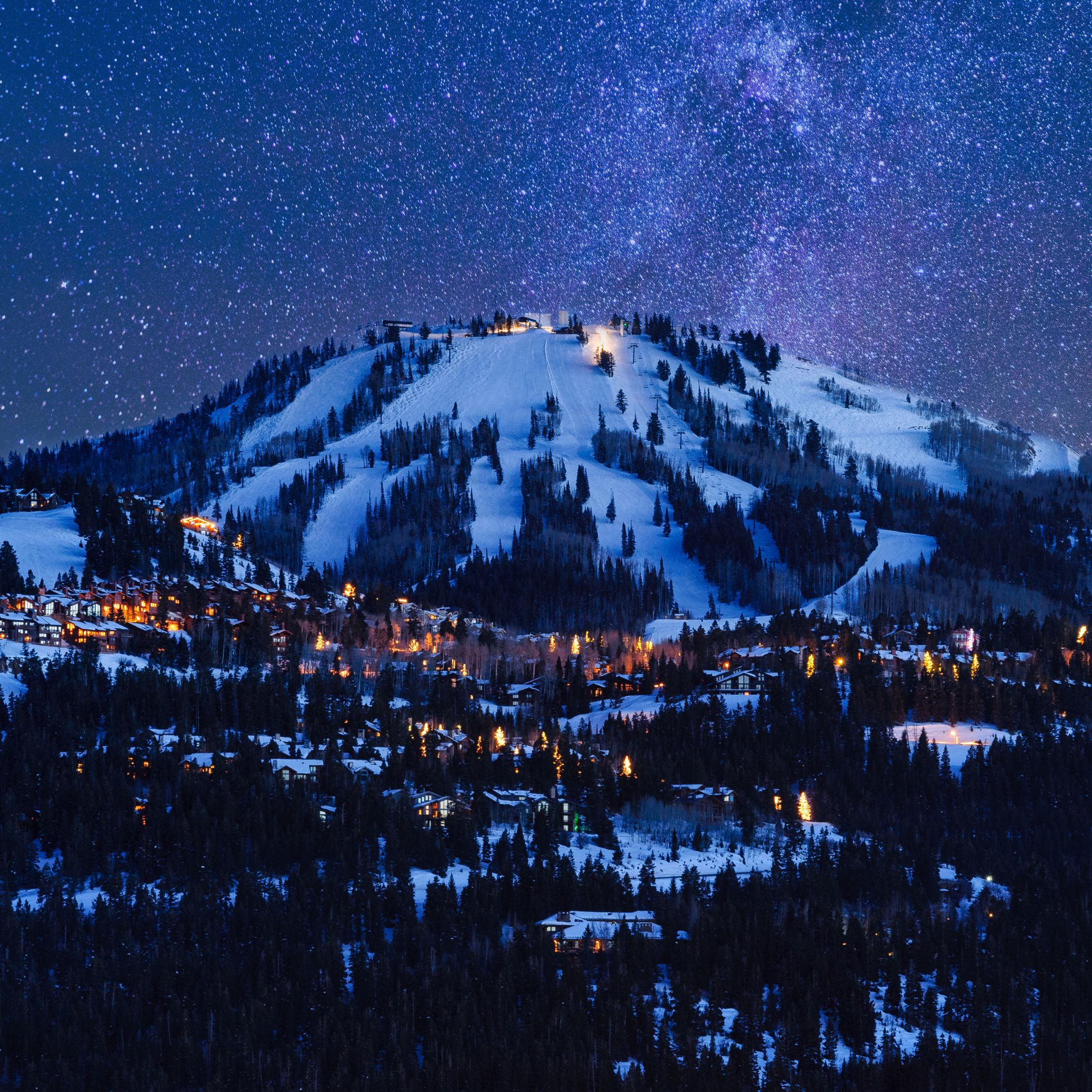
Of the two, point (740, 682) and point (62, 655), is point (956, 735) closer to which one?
point (740, 682)

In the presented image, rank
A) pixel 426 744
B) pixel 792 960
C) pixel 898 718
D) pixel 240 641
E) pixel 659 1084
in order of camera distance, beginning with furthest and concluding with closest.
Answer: pixel 240 641, pixel 898 718, pixel 426 744, pixel 792 960, pixel 659 1084

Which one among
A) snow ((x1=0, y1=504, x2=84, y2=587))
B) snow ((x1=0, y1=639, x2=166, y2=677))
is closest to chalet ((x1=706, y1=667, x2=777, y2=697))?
snow ((x1=0, y1=639, x2=166, y2=677))

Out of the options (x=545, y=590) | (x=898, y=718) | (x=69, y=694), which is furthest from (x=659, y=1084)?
(x=545, y=590)

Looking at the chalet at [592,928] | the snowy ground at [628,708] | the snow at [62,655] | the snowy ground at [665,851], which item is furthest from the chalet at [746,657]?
the chalet at [592,928]

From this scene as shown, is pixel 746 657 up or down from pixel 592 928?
up

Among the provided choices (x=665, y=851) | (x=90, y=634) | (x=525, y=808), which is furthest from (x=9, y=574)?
(x=665, y=851)

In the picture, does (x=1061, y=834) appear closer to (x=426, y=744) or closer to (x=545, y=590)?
(x=426, y=744)
